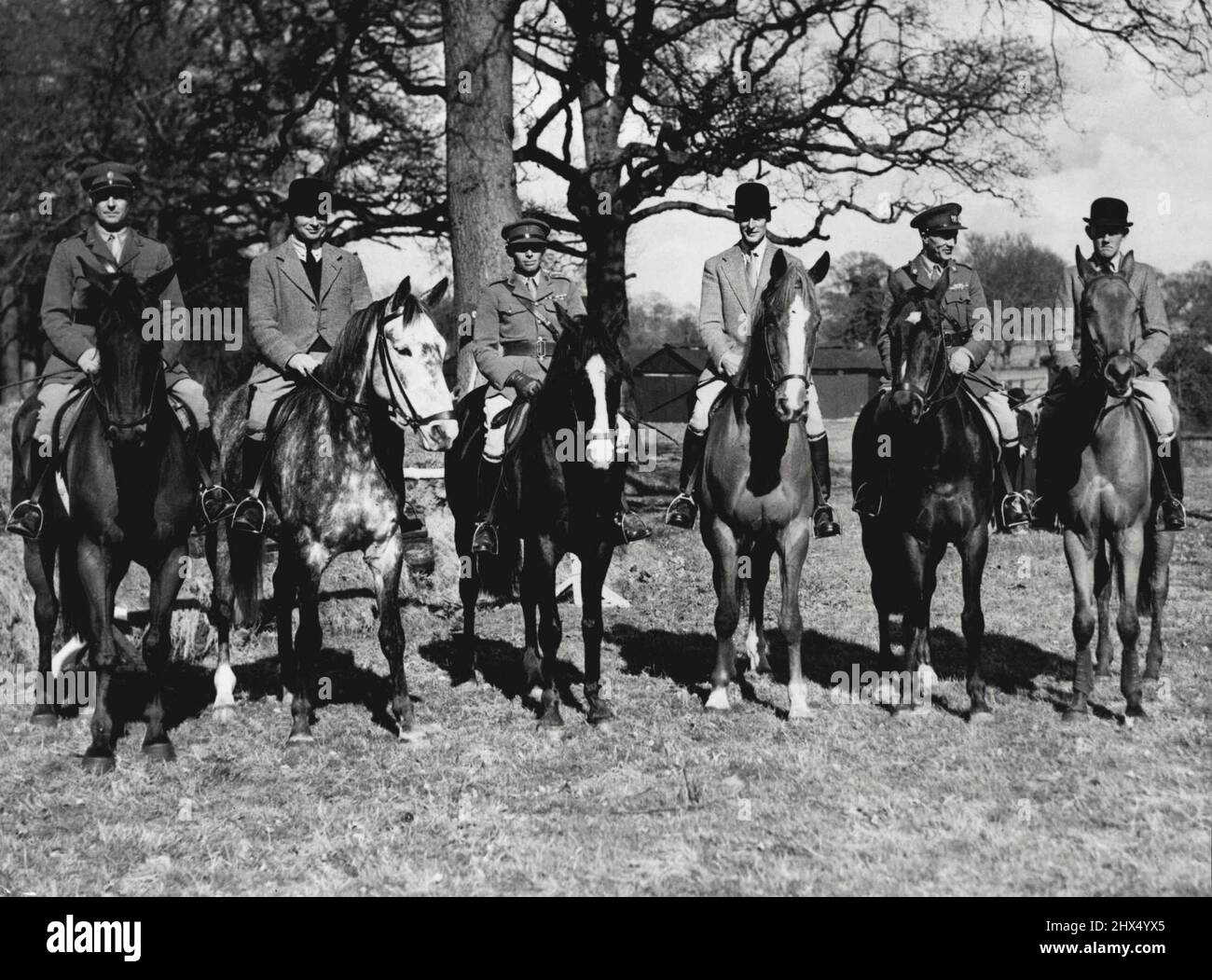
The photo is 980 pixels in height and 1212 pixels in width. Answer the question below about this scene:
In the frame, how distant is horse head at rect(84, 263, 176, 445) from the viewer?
252 inches

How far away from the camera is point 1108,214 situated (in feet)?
26.3

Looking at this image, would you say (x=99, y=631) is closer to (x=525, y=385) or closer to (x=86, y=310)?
(x=86, y=310)

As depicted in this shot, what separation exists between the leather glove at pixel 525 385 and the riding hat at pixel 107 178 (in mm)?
2820

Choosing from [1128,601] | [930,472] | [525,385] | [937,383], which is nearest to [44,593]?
[525,385]

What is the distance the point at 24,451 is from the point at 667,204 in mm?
12121

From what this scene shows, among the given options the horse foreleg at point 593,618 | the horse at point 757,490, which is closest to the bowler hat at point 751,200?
the horse at point 757,490

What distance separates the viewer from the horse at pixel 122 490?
646 centimetres

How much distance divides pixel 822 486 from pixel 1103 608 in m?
2.24

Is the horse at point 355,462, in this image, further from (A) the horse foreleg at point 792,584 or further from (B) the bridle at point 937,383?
(B) the bridle at point 937,383

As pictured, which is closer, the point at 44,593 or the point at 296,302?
the point at 296,302

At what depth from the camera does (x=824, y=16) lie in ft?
52.3

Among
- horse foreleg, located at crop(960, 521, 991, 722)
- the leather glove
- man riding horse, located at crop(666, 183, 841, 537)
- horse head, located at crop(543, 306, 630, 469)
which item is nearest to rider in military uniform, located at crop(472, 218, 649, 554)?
the leather glove

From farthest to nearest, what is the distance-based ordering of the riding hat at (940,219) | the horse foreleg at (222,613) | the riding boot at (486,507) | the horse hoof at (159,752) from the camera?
the horse foreleg at (222,613), the riding hat at (940,219), the riding boot at (486,507), the horse hoof at (159,752)

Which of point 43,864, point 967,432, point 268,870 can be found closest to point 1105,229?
point 967,432
